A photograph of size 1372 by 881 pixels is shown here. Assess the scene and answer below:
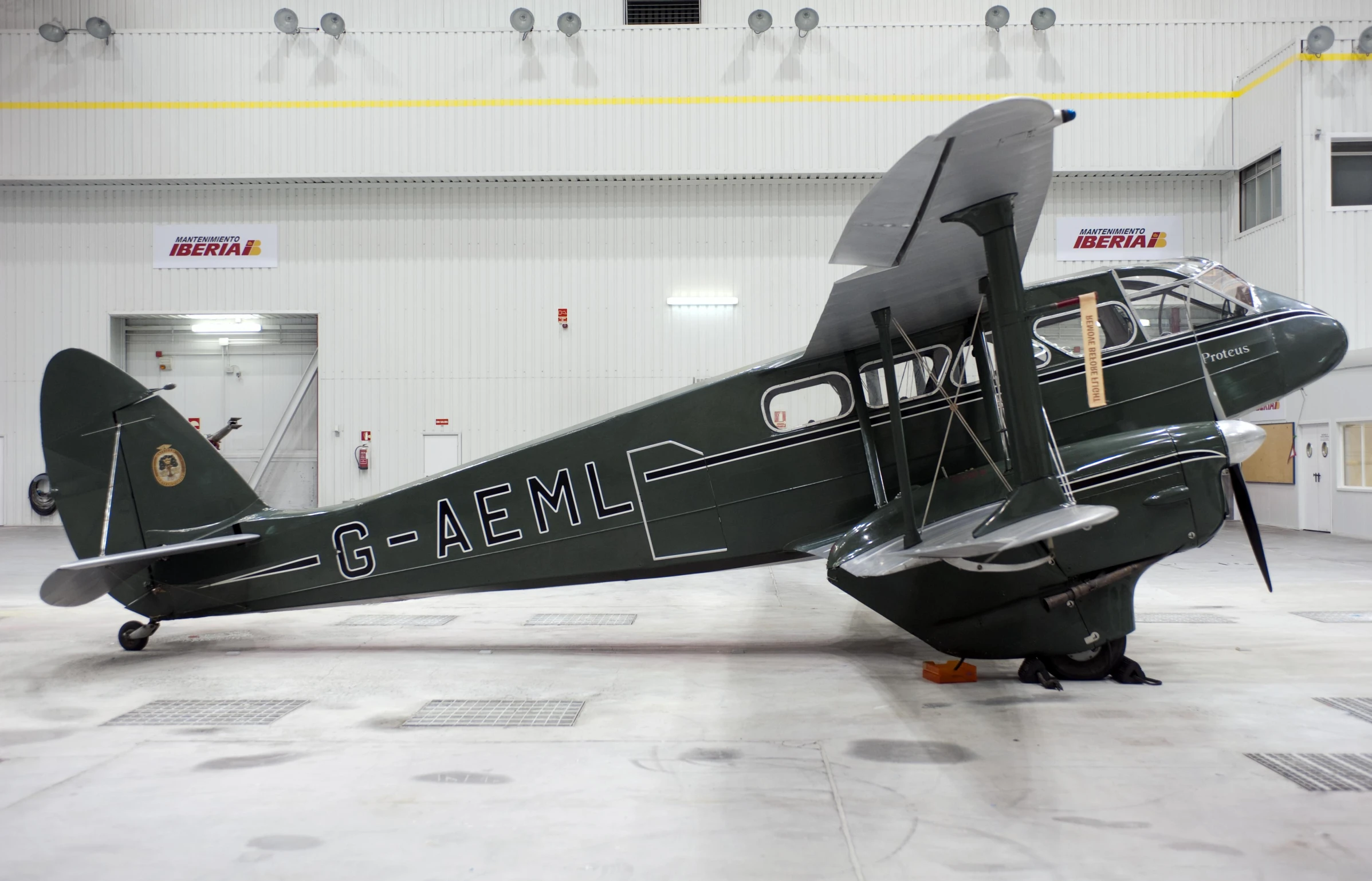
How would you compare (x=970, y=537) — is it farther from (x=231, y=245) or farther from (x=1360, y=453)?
(x=231, y=245)

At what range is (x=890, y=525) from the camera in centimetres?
623

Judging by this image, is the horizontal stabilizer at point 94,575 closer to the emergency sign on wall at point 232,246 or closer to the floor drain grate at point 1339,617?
the floor drain grate at point 1339,617

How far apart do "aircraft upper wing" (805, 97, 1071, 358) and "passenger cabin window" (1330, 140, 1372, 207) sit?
17.2 metres

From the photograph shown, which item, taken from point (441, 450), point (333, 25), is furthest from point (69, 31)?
point (441, 450)

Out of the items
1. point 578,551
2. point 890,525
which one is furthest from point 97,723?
point 890,525

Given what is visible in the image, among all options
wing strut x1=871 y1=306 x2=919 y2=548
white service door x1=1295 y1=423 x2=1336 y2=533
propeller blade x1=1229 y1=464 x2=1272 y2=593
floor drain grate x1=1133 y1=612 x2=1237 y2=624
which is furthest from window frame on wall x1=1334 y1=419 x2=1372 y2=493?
wing strut x1=871 y1=306 x2=919 y2=548

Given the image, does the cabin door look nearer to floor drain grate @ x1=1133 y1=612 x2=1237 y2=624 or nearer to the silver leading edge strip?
the silver leading edge strip

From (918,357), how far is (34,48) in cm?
2401

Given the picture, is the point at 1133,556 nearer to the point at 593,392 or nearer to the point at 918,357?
the point at 918,357

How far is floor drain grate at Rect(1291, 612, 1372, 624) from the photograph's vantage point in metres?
8.53

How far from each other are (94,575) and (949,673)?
6.67m

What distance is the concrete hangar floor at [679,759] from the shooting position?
3.53 m

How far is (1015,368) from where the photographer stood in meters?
5.20

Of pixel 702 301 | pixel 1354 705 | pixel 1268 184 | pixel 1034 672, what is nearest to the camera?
pixel 1354 705
